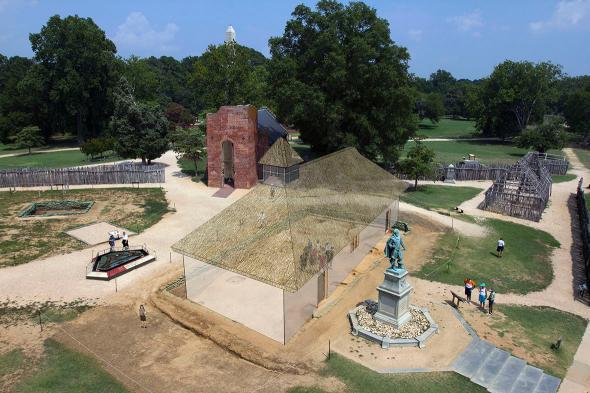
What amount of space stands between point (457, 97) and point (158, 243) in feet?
477

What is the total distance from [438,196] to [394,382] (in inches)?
1295

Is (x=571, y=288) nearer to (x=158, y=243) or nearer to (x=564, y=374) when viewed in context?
(x=564, y=374)

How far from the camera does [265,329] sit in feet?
→ 67.3

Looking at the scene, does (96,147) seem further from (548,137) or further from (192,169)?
(548,137)

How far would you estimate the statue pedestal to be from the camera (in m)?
19.7

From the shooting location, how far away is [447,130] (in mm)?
120062

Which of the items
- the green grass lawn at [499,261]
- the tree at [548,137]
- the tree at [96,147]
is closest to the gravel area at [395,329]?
the green grass lawn at [499,261]

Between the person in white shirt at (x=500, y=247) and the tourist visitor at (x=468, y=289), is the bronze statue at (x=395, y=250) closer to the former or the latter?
the tourist visitor at (x=468, y=289)

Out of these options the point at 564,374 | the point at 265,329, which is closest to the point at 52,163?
the point at 265,329

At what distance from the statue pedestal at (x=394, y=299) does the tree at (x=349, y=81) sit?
104ft

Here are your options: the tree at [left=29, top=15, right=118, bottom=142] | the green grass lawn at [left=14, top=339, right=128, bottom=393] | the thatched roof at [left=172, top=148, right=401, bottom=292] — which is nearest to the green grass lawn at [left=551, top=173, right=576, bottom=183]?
the thatched roof at [left=172, top=148, right=401, bottom=292]

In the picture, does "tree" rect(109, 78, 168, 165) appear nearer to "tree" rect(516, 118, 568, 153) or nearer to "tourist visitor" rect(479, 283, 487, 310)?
"tourist visitor" rect(479, 283, 487, 310)

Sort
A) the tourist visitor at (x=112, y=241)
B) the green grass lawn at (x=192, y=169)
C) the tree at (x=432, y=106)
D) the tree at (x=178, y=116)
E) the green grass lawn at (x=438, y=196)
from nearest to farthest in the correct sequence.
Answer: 1. the tourist visitor at (x=112, y=241)
2. the green grass lawn at (x=438, y=196)
3. the green grass lawn at (x=192, y=169)
4. the tree at (x=178, y=116)
5. the tree at (x=432, y=106)

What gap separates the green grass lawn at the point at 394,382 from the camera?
16.4m
